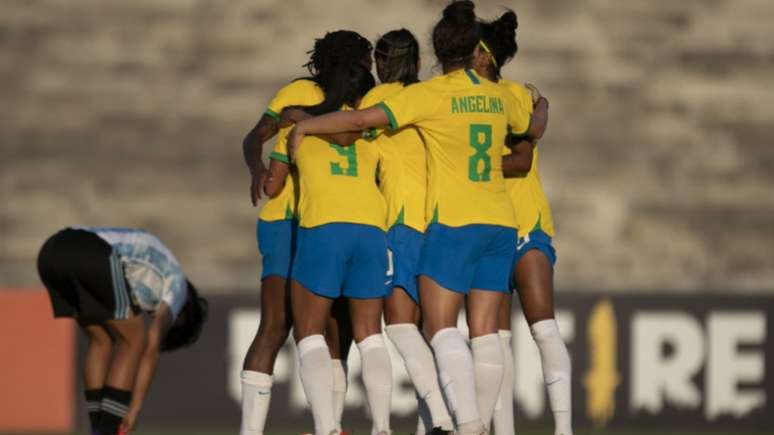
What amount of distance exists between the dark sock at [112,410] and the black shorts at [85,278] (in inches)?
15.8

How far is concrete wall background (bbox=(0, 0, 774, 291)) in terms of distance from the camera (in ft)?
57.8

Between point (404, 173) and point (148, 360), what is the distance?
65.3 inches

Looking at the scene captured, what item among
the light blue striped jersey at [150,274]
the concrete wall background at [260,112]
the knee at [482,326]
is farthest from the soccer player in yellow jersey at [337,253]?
the concrete wall background at [260,112]

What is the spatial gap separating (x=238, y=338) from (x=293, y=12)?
5436 millimetres

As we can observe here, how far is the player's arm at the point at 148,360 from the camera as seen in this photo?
905cm

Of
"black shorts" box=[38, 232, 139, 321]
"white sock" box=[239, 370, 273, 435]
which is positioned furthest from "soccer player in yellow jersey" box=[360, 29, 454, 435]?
"black shorts" box=[38, 232, 139, 321]

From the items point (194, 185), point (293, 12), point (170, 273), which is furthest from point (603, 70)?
point (170, 273)

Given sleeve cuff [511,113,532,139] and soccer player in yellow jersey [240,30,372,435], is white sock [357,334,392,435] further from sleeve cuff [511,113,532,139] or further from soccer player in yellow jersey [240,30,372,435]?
sleeve cuff [511,113,532,139]

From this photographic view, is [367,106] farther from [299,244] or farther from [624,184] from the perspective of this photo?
[624,184]

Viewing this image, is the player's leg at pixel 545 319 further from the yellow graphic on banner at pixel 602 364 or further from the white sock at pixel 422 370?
the yellow graphic on banner at pixel 602 364

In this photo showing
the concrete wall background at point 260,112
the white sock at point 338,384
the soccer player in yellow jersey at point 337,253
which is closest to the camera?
the soccer player in yellow jersey at point 337,253

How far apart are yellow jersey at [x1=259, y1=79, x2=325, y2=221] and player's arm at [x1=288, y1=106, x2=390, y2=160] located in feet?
1.29

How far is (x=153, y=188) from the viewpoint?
17.7 meters

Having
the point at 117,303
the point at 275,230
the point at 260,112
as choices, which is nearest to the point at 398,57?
the point at 275,230
